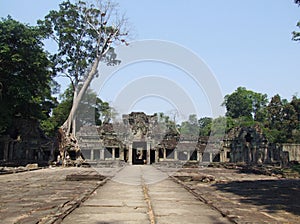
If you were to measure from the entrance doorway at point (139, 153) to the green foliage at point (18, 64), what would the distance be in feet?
52.2

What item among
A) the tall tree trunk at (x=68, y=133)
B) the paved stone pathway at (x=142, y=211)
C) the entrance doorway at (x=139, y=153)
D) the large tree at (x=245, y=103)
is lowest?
the paved stone pathway at (x=142, y=211)

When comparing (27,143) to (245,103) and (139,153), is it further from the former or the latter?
(245,103)

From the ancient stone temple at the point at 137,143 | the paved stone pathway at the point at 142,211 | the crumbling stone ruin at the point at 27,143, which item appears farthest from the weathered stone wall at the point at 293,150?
the paved stone pathway at the point at 142,211

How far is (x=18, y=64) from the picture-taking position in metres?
29.4

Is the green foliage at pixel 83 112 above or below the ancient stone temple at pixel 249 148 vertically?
above

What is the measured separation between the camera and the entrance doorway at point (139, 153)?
138 ft

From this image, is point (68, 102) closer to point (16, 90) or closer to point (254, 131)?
point (16, 90)

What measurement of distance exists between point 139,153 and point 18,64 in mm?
21903

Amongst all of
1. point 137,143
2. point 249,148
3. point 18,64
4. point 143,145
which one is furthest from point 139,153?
point 18,64

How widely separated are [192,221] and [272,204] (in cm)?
314

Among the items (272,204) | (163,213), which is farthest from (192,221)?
(272,204)

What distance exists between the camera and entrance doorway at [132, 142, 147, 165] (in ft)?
138

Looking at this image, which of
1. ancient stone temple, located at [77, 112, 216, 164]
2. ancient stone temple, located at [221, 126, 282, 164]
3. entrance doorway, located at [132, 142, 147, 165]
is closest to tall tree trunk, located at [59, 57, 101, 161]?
ancient stone temple, located at [77, 112, 216, 164]

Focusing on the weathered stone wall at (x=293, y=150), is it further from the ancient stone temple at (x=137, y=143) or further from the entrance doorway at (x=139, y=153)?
the entrance doorway at (x=139, y=153)
